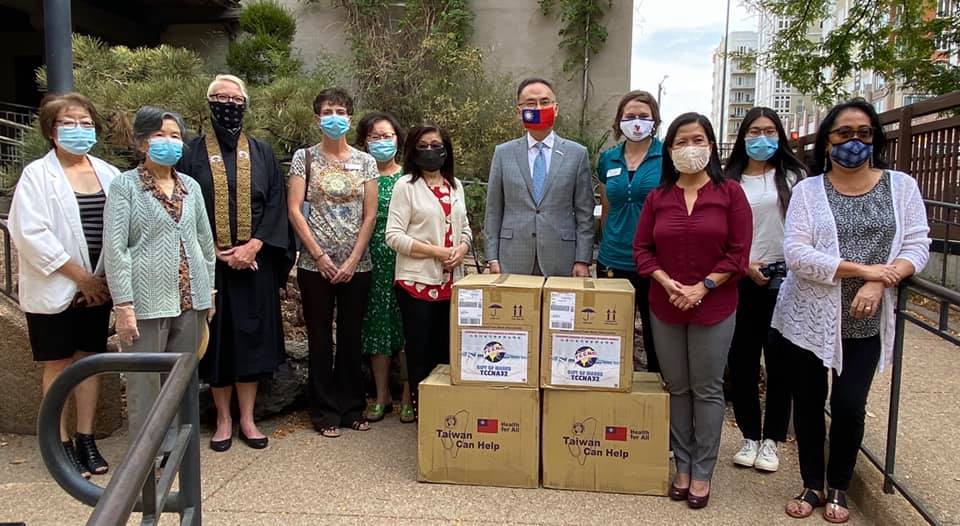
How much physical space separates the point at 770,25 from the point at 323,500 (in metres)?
12.7

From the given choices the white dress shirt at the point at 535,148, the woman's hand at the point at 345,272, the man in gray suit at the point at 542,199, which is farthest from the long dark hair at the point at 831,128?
the woman's hand at the point at 345,272

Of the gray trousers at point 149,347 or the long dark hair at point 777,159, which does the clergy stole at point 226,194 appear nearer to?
the gray trousers at point 149,347

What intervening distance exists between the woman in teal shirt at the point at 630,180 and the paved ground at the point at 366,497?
107cm

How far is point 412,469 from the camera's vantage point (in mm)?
3795

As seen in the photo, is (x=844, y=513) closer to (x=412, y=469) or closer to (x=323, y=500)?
(x=412, y=469)

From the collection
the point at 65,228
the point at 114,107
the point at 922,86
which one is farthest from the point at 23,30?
the point at 922,86

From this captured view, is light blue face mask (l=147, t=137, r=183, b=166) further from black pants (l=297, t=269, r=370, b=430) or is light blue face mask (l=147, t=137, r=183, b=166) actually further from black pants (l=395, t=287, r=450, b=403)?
black pants (l=395, t=287, r=450, b=403)

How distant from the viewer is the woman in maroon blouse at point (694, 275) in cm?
328

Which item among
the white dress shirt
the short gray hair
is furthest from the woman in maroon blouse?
the short gray hair

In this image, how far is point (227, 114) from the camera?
387 cm

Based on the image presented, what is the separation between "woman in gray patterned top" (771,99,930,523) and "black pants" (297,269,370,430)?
235cm

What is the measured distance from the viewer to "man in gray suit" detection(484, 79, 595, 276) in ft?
13.3

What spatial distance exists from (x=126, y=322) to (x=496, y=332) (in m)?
1.71

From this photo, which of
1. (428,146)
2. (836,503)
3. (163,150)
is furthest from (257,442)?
(836,503)
